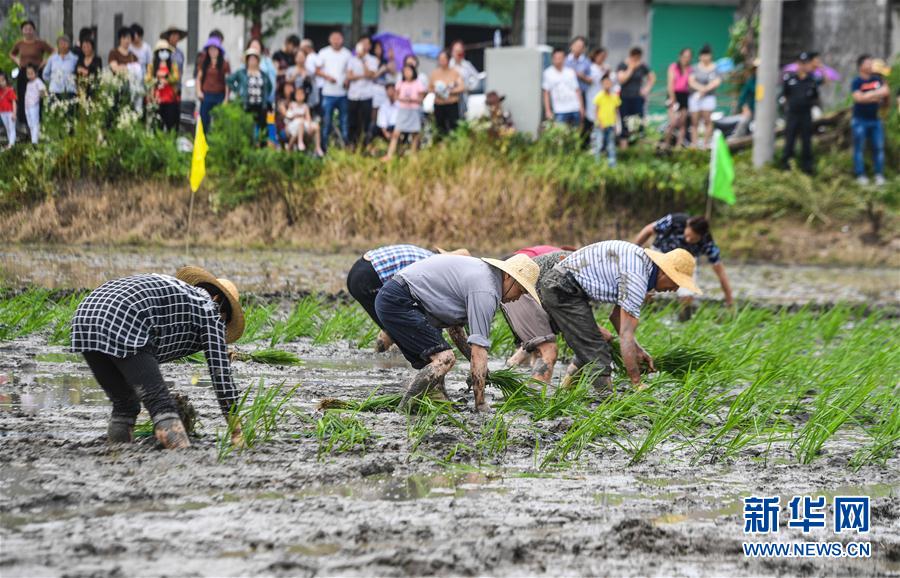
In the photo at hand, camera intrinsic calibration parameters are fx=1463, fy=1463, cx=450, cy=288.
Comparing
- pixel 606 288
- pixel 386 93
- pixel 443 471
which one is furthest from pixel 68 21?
pixel 443 471

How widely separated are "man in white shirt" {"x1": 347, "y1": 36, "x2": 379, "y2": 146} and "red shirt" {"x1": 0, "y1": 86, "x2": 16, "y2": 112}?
4.86 metres

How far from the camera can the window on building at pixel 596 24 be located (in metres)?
37.2

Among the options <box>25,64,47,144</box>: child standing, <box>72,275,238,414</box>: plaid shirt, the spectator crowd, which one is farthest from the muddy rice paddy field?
the spectator crowd

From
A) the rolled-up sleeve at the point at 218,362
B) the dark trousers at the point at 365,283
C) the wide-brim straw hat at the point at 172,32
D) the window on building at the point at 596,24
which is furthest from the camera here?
the window on building at the point at 596,24

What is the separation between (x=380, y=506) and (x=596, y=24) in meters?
32.8

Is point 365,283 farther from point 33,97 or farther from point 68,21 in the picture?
point 68,21

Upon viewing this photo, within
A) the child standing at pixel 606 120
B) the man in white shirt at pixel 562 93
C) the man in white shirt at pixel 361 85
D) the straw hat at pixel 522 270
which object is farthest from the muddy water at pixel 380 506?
the man in white shirt at pixel 562 93

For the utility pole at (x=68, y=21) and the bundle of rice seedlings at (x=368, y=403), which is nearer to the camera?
the bundle of rice seedlings at (x=368, y=403)

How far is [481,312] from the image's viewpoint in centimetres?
774

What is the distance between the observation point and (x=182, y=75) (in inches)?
736

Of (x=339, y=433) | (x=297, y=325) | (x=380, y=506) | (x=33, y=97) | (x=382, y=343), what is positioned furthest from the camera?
(x=33, y=97)

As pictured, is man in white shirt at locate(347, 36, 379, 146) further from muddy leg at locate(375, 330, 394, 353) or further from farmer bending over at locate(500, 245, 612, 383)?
farmer bending over at locate(500, 245, 612, 383)

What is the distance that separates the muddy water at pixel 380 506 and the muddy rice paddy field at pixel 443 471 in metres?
0.01

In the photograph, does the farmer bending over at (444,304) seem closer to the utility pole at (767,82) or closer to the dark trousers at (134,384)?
the dark trousers at (134,384)
